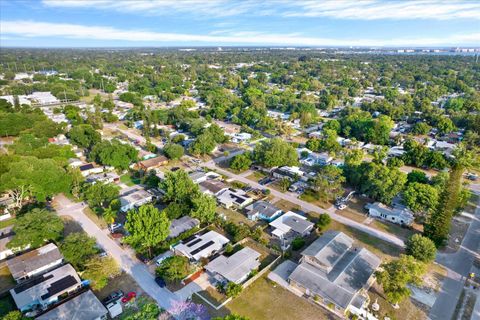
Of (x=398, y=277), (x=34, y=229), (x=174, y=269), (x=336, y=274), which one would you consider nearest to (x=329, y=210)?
(x=336, y=274)

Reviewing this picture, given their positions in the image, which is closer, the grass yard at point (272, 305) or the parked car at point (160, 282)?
the grass yard at point (272, 305)

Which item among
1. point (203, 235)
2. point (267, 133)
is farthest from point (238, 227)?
point (267, 133)

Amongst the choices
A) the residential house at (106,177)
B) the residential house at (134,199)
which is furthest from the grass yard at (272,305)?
the residential house at (106,177)

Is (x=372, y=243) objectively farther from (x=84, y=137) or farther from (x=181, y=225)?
(x=84, y=137)

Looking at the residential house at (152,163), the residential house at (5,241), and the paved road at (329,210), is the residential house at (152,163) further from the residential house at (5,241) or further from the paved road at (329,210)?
the residential house at (5,241)

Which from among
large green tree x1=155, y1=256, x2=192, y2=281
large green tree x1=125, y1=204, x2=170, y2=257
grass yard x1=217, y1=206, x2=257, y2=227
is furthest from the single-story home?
large green tree x1=155, y1=256, x2=192, y2=281

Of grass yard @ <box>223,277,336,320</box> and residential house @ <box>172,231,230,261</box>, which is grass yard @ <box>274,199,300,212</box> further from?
grass yard @ <box>223,277,336,320</box>
